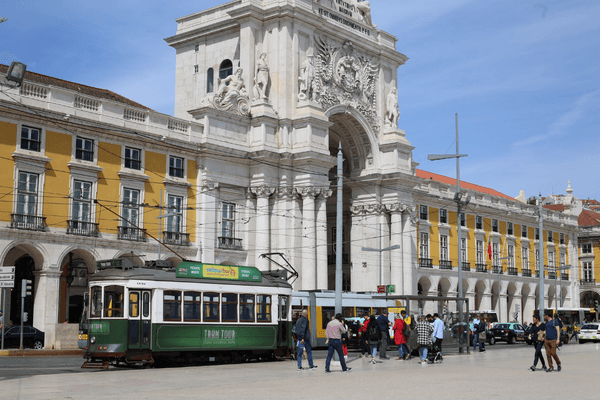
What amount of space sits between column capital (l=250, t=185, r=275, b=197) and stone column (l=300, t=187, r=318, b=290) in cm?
204

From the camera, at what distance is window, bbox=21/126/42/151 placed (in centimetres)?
3859

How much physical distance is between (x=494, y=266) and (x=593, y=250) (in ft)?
103

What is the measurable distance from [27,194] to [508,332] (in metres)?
33.1

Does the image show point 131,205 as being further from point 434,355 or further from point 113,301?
point 434,355

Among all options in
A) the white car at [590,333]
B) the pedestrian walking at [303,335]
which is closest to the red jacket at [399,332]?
the pedestrian walking at [303,335]

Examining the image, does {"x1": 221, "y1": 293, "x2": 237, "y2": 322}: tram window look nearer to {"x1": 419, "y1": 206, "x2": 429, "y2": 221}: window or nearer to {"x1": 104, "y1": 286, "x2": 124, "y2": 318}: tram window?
{"x1": 104, "y1": 286, "x2": 124, "y2": 318}: tram window

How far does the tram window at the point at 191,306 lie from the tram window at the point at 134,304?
1.79 meters

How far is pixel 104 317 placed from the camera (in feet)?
81.6

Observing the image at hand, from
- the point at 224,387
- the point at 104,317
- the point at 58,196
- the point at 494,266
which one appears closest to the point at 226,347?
the point at 104,317

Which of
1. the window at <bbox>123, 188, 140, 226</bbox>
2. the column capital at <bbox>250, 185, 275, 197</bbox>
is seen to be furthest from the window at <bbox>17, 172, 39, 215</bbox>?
the column capital at <bbox>250, 185, 275, 197</bbox>

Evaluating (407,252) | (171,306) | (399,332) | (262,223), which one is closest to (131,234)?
(262,223)

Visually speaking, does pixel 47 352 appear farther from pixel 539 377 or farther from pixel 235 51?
pixel 235 51

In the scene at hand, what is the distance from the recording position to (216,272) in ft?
90.0

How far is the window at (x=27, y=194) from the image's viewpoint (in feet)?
125
